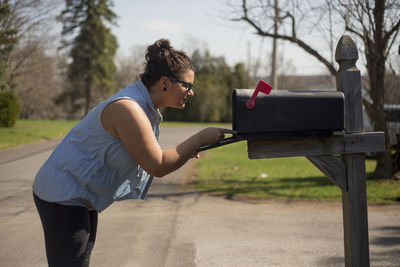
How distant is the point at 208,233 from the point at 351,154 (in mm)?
2785

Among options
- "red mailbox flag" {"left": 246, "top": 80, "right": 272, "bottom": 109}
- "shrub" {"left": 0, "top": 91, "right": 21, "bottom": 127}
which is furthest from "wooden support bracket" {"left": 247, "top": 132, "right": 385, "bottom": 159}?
"shrub" {"left": 0, "top": 91, "right": 21, "bottom": 127}

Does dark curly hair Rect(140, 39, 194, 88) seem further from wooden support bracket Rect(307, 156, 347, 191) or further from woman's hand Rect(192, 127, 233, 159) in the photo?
wooden support bracket Rect(307, 156, 347, 191)

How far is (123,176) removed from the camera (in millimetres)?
2068

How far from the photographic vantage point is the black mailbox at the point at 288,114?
2.11 metres

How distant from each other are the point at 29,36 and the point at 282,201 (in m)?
13.9

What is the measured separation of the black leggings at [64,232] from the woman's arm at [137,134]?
433mm

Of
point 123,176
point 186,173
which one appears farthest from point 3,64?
point 123,176

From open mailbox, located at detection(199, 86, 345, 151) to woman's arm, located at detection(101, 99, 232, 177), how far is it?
25cm

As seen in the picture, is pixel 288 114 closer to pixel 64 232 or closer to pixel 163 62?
pixel 163 62

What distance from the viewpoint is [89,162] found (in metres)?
1.94

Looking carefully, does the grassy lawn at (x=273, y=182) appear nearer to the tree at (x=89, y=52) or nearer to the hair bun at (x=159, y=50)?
the hair bun at (x=159, y=50)

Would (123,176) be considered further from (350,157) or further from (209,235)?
(209,235)

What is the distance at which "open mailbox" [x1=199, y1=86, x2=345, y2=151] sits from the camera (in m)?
2.10

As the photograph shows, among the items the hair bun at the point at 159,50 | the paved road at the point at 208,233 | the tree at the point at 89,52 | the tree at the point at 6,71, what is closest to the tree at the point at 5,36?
the tree at the point at 6,71
